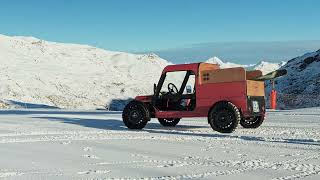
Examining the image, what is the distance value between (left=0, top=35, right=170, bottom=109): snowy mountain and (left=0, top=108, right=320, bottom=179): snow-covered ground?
21971 mm

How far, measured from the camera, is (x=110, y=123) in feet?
53.8

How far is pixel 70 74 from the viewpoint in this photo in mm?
55406

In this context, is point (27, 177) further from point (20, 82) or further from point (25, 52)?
point (25, 52)

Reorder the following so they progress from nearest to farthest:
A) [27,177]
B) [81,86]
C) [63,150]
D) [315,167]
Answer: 1. [27,177]
2. [315,167]
3. [63,150]
4. [81,86]

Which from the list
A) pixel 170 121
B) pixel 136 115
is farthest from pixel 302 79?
pixel 136 115

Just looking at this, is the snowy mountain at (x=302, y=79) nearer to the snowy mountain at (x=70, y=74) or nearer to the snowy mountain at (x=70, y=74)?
the snowy mountain at (x=70, y=74)

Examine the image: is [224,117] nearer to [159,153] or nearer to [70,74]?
[159,153]

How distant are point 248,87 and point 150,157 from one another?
198 inches

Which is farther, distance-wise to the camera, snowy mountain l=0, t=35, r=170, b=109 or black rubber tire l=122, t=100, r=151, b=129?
snowy mountain l=0, t=35, r=170, b=109

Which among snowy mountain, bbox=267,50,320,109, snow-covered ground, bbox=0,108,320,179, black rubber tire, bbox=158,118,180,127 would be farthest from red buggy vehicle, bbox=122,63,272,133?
snowy mountain, bbox=267,50,320,109

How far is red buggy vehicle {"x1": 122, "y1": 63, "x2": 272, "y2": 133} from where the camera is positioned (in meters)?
13.0

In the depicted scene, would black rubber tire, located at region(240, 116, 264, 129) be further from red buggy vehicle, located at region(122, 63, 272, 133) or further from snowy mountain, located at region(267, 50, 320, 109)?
snowy mountain, located at region(267, 50, 320, 109)

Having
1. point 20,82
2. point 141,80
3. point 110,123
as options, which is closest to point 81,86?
point 20,82

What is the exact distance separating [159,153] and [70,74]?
47.2m
